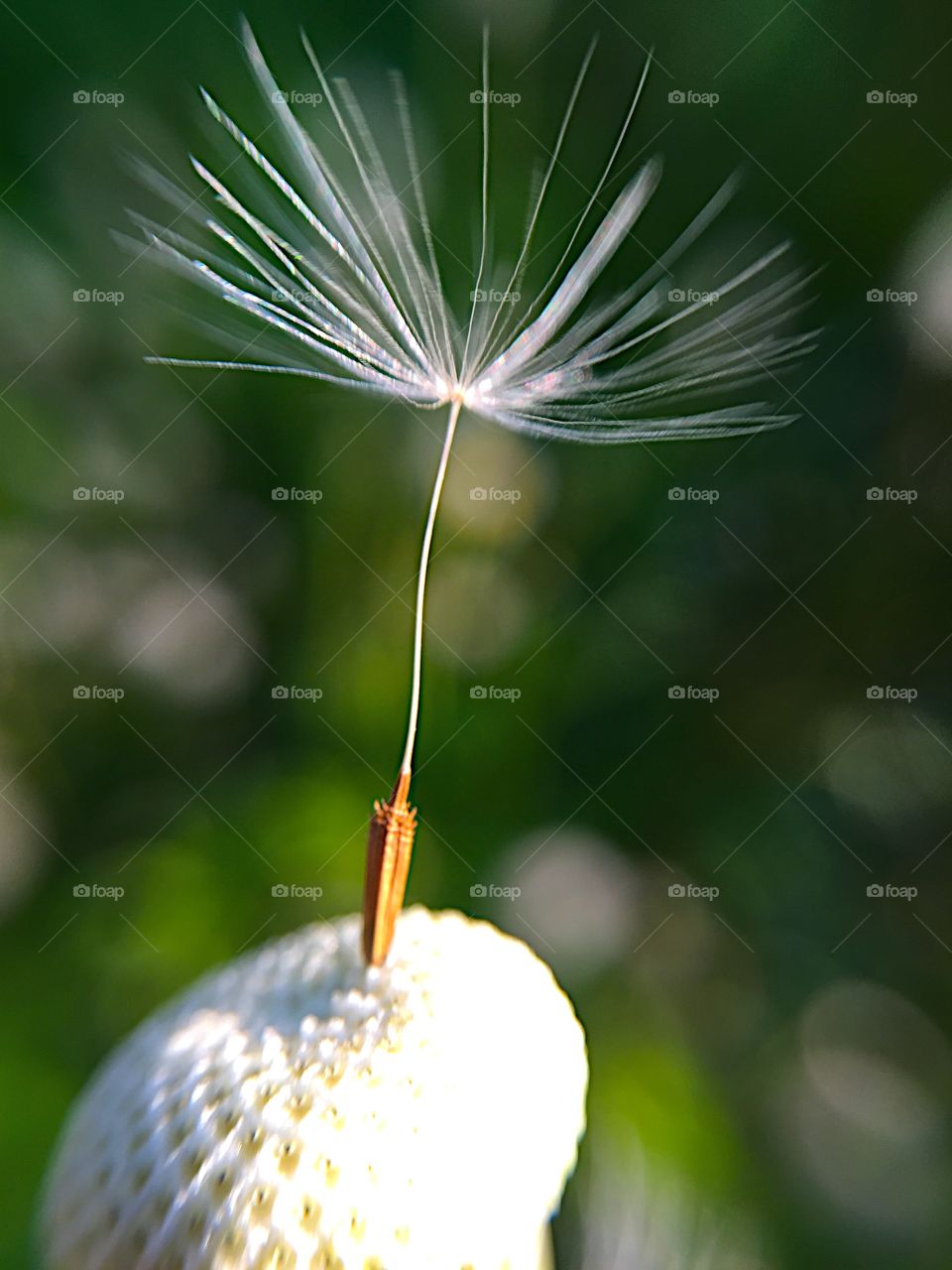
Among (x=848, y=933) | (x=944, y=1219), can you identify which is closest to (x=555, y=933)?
(x=848, y=933)
